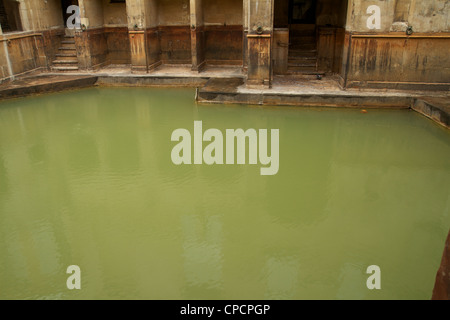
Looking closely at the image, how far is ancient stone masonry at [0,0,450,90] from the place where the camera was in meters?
8.76

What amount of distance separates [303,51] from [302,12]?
1498 mm

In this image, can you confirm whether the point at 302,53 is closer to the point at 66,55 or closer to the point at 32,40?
the point at 66,55

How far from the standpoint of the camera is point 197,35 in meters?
11.7

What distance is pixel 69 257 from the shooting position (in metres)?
3.96

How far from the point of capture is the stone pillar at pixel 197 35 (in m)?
11.3

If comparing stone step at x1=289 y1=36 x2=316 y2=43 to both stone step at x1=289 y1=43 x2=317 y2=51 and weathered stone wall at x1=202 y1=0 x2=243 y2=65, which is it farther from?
weathered stone wall at x1=202 y1=0 x2=243 y2=65

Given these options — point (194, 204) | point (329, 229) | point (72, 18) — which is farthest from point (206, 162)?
point (72, 18)

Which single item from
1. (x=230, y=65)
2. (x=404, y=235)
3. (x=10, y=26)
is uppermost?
(x=10, y=26)

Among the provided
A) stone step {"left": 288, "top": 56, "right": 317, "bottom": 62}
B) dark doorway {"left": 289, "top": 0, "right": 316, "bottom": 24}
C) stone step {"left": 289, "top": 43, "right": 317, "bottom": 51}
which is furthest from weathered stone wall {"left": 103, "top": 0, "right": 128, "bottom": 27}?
stone step {"left": 288, "top": 56, "right": 317, "bottom": 62}

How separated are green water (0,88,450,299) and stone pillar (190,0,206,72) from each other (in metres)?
4.49

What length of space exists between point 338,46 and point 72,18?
928cm

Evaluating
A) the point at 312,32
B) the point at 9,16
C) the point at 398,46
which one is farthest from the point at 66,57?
the point at 398,46

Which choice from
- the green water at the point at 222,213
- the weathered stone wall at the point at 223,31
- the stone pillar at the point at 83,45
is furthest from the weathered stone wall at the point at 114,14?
the green water at the point at 222,213

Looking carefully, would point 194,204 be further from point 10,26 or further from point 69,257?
point 10,26
